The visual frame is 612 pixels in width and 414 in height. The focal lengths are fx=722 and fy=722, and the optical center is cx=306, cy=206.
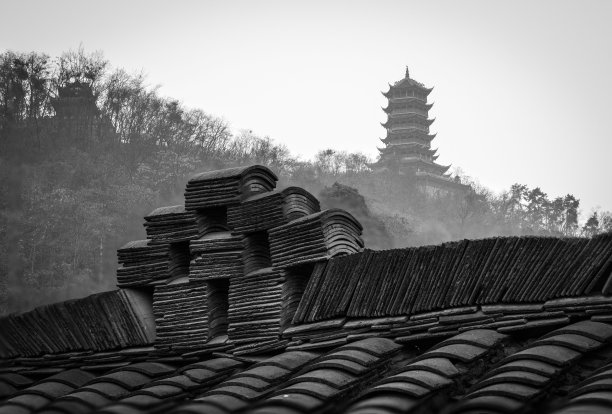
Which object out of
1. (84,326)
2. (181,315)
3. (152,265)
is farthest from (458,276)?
(84,326)

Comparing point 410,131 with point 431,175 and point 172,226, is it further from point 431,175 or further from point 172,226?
point 172,226

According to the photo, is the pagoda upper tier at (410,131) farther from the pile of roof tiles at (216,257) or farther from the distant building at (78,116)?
the pile of roof tiles at (216,257)

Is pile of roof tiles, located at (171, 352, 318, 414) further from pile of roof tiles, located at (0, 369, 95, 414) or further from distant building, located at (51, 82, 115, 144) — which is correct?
distant building, located at (51, 82, 115, 144)

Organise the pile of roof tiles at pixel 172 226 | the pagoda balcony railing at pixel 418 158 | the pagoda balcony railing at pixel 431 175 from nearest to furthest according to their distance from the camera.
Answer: the pile of roof tiles at pixel 172 226 < the pagoda balcony railing at pixel 431 175 < the pagoda balcony railing at pixel 418 158

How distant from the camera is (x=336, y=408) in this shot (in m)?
2.12

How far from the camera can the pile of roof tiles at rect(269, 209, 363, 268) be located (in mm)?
7305

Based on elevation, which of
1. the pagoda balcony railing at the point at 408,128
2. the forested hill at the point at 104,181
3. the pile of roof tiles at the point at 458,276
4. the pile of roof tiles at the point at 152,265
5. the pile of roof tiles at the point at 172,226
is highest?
the pagoda balcony railing at the point at 408,128

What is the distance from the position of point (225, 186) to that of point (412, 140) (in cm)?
5862

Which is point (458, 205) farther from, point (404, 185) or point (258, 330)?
point (258, 330)

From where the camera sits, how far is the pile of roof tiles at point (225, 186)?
805 cm

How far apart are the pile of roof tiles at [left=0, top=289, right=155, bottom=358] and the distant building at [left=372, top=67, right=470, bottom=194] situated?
178ft

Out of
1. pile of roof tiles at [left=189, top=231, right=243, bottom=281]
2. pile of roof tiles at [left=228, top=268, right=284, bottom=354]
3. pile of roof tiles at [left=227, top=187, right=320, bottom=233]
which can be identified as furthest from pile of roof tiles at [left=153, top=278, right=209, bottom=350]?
pile of roof tiles at [left=227, top=187, right=320, bottom=233]

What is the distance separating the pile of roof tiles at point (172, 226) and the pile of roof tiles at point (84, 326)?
720 mm

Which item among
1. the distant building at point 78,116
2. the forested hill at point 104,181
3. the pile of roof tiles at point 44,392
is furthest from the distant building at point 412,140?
the pile of roof tiles at point 44,392
